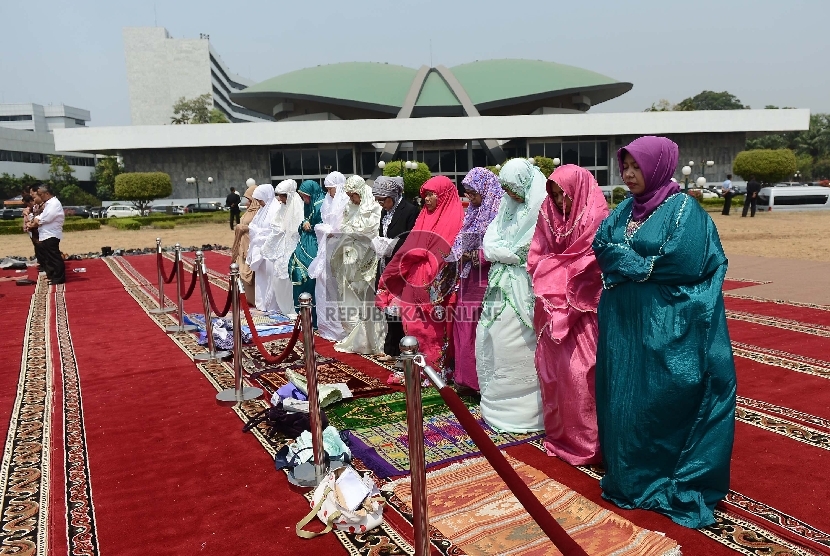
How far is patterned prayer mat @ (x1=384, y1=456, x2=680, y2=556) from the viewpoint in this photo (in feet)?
7.03

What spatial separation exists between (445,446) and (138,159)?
31.5 m

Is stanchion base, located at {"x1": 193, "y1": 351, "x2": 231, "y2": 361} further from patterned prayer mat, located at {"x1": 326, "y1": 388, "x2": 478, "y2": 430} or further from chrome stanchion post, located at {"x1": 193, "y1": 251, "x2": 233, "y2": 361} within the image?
patterned prayer mat, located at {"x1": 326, "y1": 388, "x2": 478, "y2": 430}

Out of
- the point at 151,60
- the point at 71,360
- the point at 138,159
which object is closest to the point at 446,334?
the point at 71,360

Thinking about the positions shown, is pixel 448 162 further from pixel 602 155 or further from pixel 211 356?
pixel 211 356

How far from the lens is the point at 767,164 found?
23.4 metres

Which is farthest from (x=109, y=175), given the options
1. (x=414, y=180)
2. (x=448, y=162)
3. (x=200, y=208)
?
(x=414, y=180)

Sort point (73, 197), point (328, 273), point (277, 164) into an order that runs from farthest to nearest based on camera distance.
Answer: point (73, 197)
point (277, 164)
point (328, 273)

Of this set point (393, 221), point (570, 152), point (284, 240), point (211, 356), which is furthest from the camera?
point (570, 152)

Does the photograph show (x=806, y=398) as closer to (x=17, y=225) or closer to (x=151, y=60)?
(x=17, y=225)

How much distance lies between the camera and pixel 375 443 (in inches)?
125

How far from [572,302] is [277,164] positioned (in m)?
30.3

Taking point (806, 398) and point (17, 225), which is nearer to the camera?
point (806, 398)

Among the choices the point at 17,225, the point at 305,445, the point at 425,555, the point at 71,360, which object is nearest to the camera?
the point at 425,555

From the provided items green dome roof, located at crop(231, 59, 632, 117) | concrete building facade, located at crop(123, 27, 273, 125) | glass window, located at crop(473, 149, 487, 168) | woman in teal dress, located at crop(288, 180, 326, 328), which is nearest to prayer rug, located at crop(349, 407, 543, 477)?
woman in teal dress, located at crop(288, 180, 326, 328)
